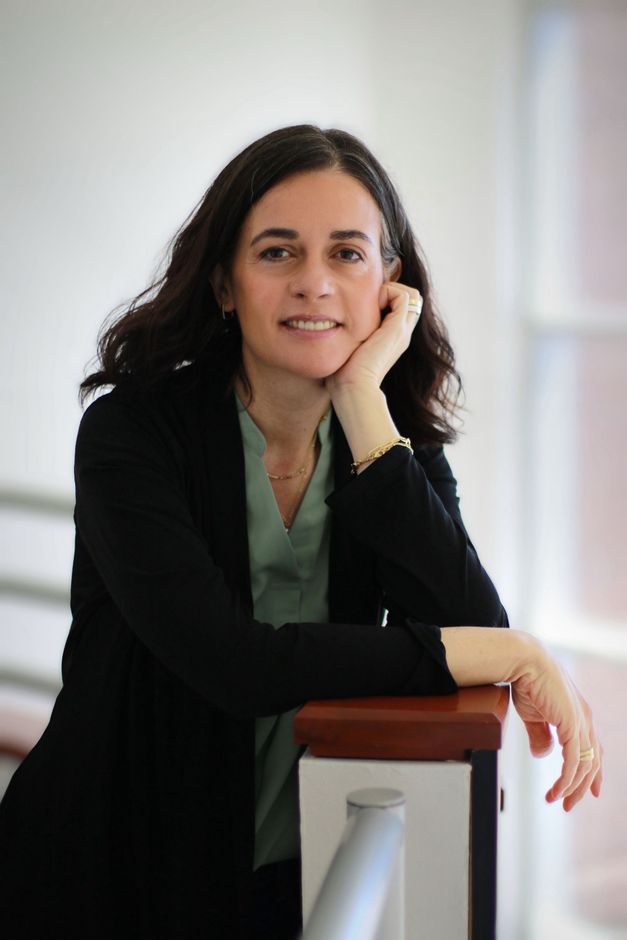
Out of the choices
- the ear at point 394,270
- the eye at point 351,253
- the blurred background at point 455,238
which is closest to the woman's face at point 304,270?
the eye at point 351,253

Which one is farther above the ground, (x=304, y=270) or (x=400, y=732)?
(x=304, y=270)

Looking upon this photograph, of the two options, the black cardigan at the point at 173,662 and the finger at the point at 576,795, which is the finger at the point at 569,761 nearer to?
the finger at the point at 576,795

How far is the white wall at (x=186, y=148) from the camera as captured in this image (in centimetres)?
269

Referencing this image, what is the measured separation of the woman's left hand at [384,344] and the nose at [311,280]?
107mm

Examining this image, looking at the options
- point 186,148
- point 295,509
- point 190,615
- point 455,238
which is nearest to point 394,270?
point 295,509

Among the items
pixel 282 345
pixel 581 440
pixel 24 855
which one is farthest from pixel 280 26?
pixel 24 855

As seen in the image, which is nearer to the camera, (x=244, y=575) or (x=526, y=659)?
(x=526, y=659)

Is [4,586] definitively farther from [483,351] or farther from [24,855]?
[24,855]

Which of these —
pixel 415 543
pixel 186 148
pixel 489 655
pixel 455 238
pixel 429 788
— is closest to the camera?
pixel 429 788

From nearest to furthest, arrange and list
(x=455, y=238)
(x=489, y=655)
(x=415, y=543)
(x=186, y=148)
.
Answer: (x=489, y=655), (x=415, y=543), (x=455, y=238), (x=186, y=148)

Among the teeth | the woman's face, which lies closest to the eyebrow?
the woman's face

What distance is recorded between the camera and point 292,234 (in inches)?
54.9

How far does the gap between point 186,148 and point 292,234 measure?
1581 mm

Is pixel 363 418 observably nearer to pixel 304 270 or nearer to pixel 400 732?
pixel 304 270
